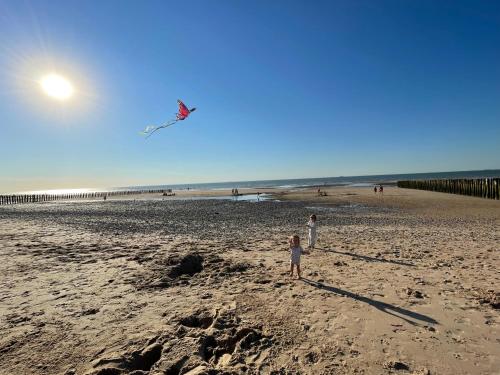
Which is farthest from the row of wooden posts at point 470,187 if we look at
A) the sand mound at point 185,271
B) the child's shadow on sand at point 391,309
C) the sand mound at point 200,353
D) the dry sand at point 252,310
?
the sand mound at point 200,353

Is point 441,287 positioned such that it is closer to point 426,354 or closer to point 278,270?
point 426,354

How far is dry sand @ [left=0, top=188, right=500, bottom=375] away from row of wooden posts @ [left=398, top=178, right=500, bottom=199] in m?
29.8

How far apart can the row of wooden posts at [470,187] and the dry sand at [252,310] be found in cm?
2977

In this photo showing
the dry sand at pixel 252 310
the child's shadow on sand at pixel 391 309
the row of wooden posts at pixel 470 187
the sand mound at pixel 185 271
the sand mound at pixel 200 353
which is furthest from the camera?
→ the row of wooden posts at pixel 470 187

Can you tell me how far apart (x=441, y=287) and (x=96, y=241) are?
13.5m

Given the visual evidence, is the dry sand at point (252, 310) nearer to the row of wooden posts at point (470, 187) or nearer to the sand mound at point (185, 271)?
the sand mound at point (185, 271)

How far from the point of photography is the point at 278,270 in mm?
9172

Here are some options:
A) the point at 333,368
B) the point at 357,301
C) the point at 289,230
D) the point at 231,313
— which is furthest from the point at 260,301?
the point at 289,230

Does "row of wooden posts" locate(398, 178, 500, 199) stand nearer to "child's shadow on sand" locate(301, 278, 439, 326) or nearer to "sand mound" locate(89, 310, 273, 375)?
"child's shadow on sand" locate(301, 278, 439, 326)

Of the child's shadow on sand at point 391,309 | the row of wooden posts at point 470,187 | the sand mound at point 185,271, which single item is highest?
the row of wooden posts at point 470,187

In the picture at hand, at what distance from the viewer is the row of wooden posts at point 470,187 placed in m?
35.9

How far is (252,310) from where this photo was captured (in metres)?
6.34

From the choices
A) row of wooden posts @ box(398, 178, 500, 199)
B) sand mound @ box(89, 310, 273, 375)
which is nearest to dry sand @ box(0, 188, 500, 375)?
sand mound @ box(89, 310, 273, 375)

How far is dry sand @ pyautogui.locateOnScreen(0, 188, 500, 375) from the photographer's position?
4691 millimetres
